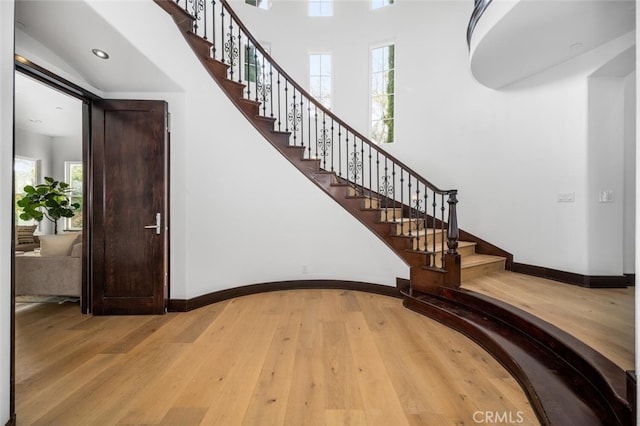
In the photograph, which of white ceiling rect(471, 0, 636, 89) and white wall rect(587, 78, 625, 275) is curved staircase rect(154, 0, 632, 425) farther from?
white ceiling rect(471, 0, 636, 89)

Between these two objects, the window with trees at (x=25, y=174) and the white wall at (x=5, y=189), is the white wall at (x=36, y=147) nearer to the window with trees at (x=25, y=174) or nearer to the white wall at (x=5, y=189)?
the window with trees at (x=25, y=174)

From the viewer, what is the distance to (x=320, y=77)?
5688mm

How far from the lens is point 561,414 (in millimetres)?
1572

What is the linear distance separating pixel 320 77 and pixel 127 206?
13.6ft

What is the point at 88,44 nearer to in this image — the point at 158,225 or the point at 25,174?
the point at 158,225

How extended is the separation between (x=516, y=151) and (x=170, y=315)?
479cm

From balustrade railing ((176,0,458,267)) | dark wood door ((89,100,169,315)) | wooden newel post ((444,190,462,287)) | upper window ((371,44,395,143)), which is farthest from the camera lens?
upper window ((371,44,395,143))

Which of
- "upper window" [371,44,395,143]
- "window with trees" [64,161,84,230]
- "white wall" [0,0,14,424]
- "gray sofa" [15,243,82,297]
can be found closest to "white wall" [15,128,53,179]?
"window with trees" [64,161,84,230]

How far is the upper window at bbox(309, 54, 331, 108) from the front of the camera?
5668 mm

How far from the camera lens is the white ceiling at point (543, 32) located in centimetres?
245

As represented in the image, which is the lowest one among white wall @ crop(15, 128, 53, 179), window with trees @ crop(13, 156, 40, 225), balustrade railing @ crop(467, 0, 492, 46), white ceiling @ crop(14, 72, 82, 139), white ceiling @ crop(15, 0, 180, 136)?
window with trees @ crop(13, 156, 40, 225)

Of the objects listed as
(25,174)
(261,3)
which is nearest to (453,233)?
(261,3)

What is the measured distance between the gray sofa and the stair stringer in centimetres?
283

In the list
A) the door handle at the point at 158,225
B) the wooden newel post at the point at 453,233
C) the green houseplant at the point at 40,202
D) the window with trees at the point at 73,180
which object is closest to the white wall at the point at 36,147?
the window with trees at the point at 73,180
